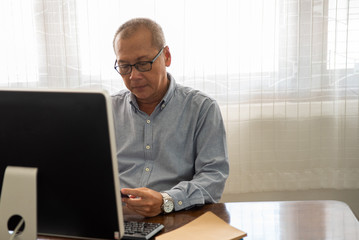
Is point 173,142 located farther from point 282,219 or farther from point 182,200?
point 282,219

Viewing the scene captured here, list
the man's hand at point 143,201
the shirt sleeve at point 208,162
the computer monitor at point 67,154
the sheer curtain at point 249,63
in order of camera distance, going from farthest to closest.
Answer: the sheer curtain at point 249,63
the shirt sleeve at point 208,162
the man's hand at point 143,201
the computer monitor at point 67,154

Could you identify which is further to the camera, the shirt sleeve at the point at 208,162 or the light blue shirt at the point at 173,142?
the light blue shirt at the point at 173,142

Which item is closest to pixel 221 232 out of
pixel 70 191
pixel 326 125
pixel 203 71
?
pixel 70 191

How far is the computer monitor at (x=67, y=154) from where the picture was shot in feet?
3.10

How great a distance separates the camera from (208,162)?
1.71 m

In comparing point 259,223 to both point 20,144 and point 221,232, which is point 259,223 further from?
point 20,144

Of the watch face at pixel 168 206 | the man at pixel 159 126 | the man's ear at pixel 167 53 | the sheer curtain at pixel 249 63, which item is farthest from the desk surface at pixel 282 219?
the sheer curtain at pixel 249 63

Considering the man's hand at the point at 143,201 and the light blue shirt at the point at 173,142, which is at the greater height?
the light blue shirt at the point at 173,142

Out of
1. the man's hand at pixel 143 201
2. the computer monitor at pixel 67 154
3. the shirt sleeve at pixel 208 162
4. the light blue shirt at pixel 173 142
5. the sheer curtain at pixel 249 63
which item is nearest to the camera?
the computer monitor at pixel 67 154

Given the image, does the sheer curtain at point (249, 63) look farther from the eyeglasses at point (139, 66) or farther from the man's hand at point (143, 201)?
the man's hand at point (143, 201)

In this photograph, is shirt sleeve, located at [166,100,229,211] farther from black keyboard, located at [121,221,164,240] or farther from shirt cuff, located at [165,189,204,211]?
black keyboard, located at [121,221,164,240]

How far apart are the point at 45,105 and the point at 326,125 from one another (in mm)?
2123

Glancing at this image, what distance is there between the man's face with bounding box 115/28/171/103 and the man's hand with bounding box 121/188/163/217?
19.8 inches

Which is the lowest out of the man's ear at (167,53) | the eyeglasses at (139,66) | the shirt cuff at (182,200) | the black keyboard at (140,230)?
the black keyboard at (140,230)
